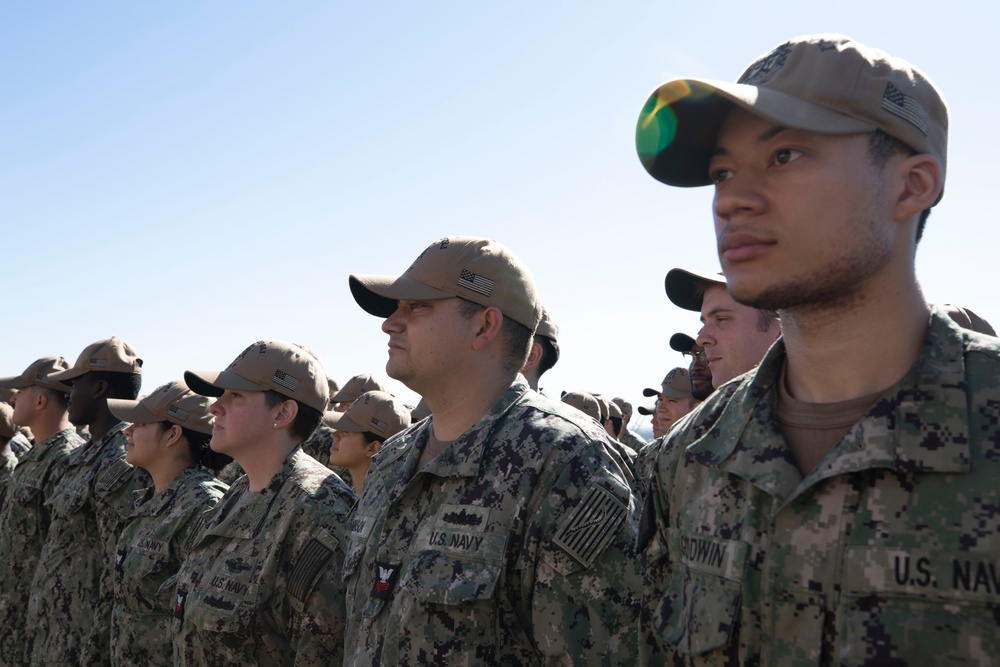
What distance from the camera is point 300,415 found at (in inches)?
191

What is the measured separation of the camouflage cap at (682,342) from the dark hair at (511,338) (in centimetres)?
344

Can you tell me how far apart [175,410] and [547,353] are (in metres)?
2.74

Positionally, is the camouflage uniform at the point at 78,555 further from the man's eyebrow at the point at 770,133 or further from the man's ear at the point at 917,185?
the man's ear at the point at 917,185

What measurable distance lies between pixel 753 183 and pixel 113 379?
276 inches

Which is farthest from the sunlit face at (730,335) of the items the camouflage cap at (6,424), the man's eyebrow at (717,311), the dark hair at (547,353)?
the camouflage cap at (6,424)

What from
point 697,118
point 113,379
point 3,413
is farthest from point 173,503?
point 3,413

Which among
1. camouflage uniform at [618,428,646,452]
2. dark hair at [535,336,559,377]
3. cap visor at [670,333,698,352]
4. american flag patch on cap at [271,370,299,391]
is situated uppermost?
camouflage uniform at [618,428,646,452]

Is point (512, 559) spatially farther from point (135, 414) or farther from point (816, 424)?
point (135, 414)

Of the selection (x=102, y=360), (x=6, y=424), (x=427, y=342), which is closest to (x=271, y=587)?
(x=427, y=342)

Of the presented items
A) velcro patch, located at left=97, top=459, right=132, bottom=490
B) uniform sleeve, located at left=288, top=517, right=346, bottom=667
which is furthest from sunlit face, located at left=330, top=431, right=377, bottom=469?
uniform sleeve, located at left=288, top=517, right=346, bottom=667

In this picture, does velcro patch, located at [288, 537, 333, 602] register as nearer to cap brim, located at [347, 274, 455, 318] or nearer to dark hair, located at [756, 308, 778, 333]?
cap brim, located at [347, 274, 455, 318]

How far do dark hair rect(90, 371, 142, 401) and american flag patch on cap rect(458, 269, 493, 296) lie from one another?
206 inches

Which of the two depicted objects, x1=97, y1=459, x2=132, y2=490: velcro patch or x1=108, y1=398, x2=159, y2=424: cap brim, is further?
x1=97, y1=459, x2=132, y2=490: velcro patch

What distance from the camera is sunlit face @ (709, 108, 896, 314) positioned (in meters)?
1.87
